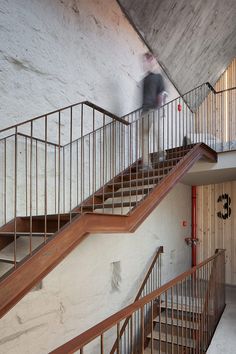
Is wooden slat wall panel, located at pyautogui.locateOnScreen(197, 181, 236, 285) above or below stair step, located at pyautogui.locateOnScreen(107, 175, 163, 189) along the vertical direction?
below

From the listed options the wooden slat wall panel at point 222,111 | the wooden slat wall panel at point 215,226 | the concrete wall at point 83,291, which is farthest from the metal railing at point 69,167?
the wooden slat wall panel at point 215,226

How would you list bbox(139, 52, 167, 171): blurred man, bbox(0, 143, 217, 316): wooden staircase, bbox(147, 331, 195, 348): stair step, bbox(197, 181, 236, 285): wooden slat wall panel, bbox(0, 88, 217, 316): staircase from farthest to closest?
1. bbox(197, 181, 236, 285): wooden slat wall panel
2. bbox(139, 52, 167, 171): blurred man
3. bbox(147, 331, 195, 348): stair step
4. bbox(0, 88, 217, 316): staircase
5. bbox(0, 143, 217, 316): wooden staircase

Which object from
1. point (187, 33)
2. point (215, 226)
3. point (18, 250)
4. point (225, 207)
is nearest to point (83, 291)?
point (18, 250)

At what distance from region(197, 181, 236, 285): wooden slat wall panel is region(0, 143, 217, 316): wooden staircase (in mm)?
3020

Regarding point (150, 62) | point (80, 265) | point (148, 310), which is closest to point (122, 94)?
point (150, 62)

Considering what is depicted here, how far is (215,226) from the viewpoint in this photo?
23.4 ft

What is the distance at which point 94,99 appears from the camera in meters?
3.90

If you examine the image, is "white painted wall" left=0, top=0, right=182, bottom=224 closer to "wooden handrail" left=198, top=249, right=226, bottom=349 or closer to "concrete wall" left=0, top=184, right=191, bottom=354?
"concrete wall" left=0, top=184, right=191, bottom=354

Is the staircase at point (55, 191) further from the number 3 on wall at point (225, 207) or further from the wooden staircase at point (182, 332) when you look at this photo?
the number 3 on wall at point (225, 207)

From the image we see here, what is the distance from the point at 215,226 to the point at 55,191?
509 centimetres

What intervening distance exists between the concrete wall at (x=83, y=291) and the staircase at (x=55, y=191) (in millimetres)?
568

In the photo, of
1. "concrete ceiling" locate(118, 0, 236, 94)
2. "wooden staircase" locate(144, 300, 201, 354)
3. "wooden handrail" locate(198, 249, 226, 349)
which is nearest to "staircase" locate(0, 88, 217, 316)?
"wooden staircase" locate(144, 300, 201, 354)

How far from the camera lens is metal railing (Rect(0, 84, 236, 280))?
2645 millimetres

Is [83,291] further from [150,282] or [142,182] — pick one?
[150,282]
